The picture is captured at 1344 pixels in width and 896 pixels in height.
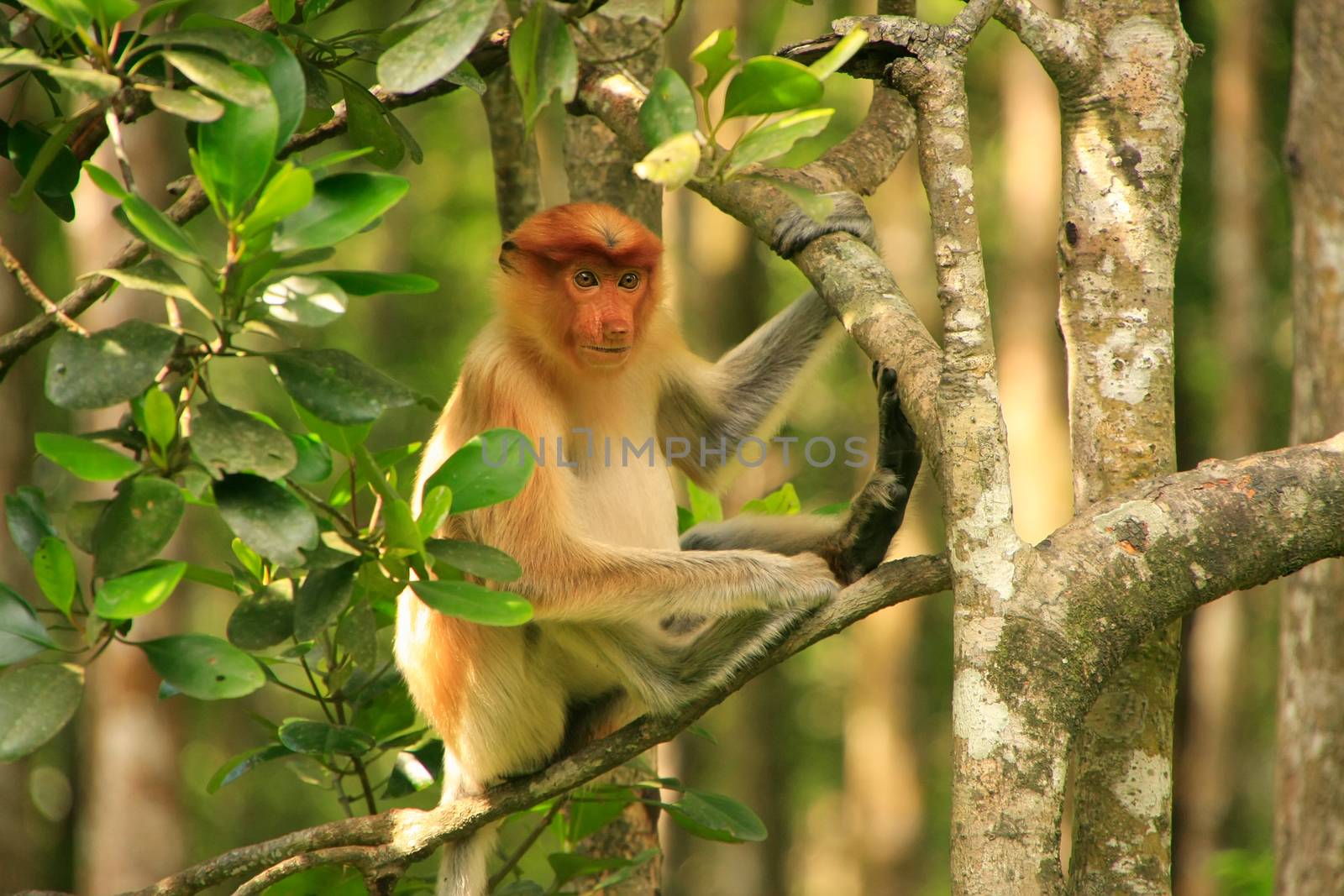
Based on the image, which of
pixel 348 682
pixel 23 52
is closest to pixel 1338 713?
pixel 348 682

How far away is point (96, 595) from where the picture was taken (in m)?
1.89

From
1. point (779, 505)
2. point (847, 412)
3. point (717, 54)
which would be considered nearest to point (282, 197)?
point (717, 54)

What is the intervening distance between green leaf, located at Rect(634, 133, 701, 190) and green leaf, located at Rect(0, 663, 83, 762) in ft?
3.64

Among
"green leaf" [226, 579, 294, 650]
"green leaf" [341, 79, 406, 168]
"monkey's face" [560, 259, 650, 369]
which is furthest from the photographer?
"monkey's face" [560, 259, 650, 369]

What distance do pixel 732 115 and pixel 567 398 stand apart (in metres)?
1.61

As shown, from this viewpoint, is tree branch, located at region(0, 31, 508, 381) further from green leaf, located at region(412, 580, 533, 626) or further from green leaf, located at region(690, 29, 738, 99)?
green leaf, located at region(412, 580, 533, 626)

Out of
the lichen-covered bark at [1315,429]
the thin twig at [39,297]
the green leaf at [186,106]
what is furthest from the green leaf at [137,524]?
the lichen-covered bark at [1315,429]

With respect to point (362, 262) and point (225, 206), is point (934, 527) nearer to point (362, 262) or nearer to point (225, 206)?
point (362, 262)

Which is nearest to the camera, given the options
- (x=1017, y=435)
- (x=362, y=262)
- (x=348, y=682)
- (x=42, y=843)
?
(x=348, y=682)

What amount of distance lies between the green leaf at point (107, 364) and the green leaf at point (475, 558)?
573mm

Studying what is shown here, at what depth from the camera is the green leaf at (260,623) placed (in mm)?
2398

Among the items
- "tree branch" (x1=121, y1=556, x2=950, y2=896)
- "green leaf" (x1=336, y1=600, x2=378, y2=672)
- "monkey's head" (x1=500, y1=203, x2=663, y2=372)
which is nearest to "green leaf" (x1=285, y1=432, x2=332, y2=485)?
"green leaf" (x1=336, y1=600, x2=378, y2=672)

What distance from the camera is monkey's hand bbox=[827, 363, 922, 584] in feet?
9.88

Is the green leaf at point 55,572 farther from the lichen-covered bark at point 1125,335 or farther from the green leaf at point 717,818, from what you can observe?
the lichen-covered bark at point 1125,335
